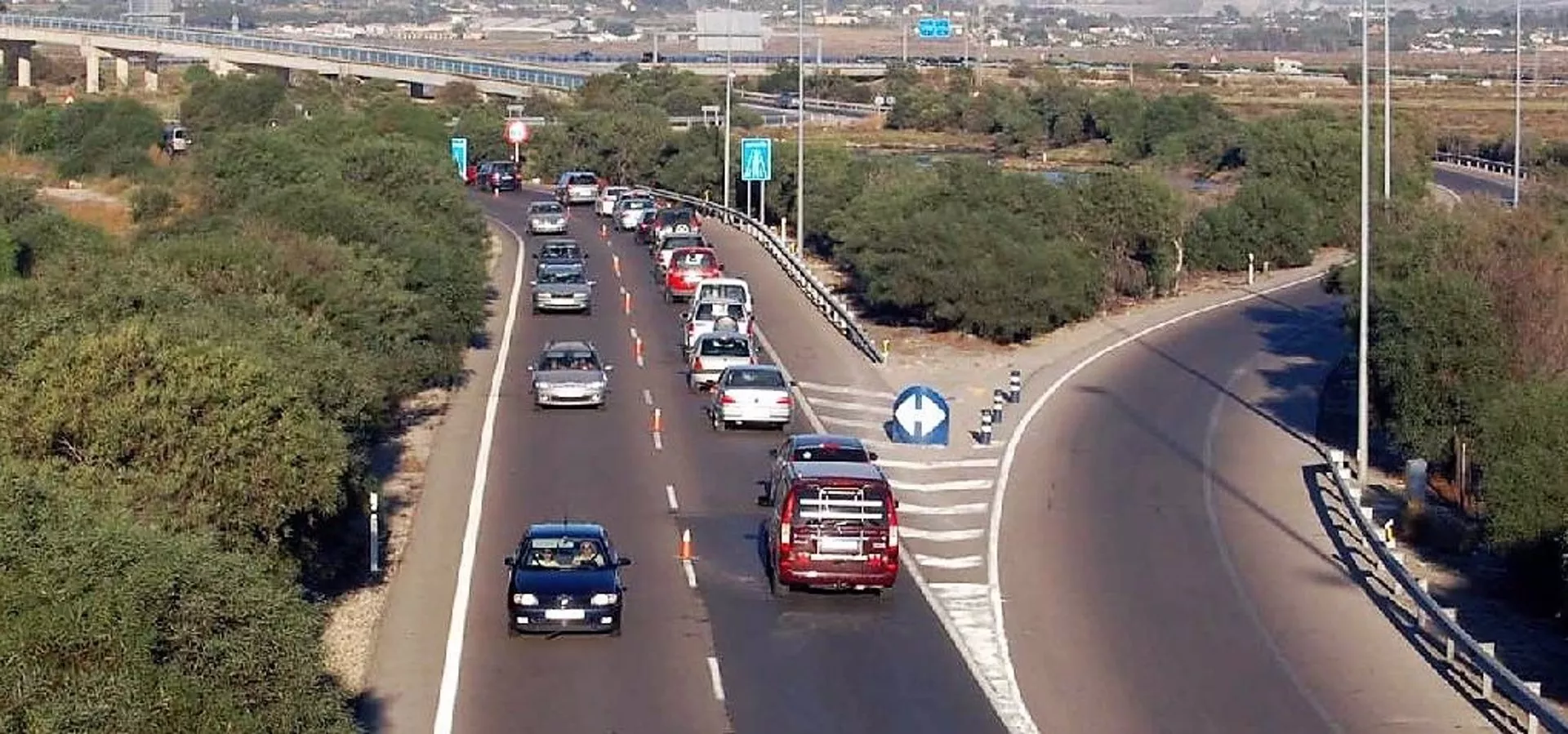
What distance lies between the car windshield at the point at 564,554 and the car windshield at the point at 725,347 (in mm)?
18070

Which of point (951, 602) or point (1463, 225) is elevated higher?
point (1463, 225)

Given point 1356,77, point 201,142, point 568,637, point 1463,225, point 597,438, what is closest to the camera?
point 568,637

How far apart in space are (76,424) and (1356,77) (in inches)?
6657

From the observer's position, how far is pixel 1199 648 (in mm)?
25250

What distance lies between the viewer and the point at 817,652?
24625mm

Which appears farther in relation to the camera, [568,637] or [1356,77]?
[1356,77]

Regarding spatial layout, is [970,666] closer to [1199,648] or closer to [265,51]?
[1199,648]

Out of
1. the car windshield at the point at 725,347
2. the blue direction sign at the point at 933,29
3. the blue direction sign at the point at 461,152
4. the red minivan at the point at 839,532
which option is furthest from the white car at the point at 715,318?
the blue direction sign at the point at 933,29

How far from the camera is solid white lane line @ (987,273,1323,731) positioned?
79.6 ft

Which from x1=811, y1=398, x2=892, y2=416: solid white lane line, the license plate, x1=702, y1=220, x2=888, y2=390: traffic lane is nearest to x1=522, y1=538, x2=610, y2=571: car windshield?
the license plate

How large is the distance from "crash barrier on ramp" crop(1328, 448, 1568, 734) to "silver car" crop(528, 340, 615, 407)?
48.8ft

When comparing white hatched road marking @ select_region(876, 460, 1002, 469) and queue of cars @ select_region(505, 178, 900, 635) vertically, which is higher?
queue of cars @ select_region(505, 178, 900, 635)

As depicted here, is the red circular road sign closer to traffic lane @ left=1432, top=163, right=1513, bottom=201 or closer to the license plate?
traffic lane @ left=1432, top=163, right=1513, bottom=201

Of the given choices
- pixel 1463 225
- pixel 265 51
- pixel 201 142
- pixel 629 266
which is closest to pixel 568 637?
pixel 1463 225
